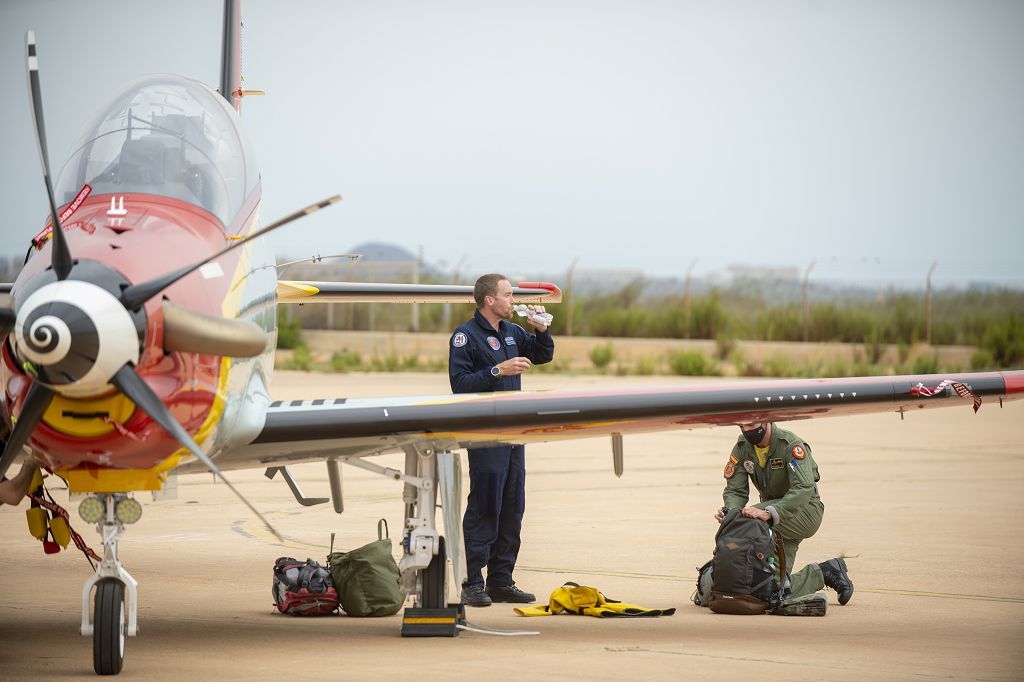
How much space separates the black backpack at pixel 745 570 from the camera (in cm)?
873

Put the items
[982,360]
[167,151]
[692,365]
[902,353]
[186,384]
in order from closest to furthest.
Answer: [186,384], [167,151], [692,365], [982,360], [902,353]

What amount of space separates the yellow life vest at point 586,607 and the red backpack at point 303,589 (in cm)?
122

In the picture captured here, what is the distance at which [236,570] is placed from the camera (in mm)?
10586

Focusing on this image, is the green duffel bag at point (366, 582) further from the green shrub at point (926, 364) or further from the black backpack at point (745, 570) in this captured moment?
the green shrub at point (926, 364)

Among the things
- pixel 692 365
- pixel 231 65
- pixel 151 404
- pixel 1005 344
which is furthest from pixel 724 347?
pixel 151 404

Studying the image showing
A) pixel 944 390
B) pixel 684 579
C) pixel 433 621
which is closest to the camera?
pixel 433 621

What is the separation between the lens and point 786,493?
931 centimetres

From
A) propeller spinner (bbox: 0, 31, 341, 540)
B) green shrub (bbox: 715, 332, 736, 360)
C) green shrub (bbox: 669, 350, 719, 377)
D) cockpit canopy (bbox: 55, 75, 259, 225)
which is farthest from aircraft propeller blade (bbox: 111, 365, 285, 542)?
green shrub (bbox: 715, 332, 736, 360)

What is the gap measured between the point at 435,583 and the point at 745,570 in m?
1.96

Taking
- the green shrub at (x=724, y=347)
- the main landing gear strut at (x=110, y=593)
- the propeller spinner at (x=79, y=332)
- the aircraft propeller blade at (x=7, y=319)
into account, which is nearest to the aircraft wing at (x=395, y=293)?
the main landing gear strut at (x=110, y=593)

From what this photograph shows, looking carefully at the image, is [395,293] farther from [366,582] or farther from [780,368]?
[780,368]

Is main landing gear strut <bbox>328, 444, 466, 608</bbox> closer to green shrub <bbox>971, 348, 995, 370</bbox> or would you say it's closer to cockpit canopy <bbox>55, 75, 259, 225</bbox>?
cockpit canopy <bbox>55, 75, 259, 225</bbox>

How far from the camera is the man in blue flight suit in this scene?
934 cm

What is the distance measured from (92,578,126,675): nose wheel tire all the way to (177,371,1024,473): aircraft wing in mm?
1093
